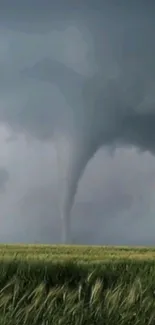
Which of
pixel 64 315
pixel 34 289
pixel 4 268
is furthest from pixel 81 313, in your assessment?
pixel 4 268

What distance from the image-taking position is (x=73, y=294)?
34.2ft

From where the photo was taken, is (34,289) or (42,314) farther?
(34,289)

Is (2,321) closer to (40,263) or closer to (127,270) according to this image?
(40,263)

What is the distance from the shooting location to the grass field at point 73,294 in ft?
32.3

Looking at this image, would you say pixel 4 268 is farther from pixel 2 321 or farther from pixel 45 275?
pixel 2 321

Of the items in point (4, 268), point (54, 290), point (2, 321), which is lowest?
point (2, 321)

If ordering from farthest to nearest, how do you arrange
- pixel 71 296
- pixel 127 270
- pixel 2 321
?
1. pixel 127 270
2. pixel 71 296
3. pixel 2 321

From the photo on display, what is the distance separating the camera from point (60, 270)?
11.4m

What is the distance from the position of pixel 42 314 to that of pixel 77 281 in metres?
1.53

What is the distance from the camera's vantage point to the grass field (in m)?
9.86

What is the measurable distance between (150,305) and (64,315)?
59.9 inches

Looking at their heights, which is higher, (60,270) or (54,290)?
(60,270)

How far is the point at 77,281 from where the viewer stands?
11.2 meters

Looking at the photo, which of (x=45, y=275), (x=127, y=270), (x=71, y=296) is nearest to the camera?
(x=71, y=296)
